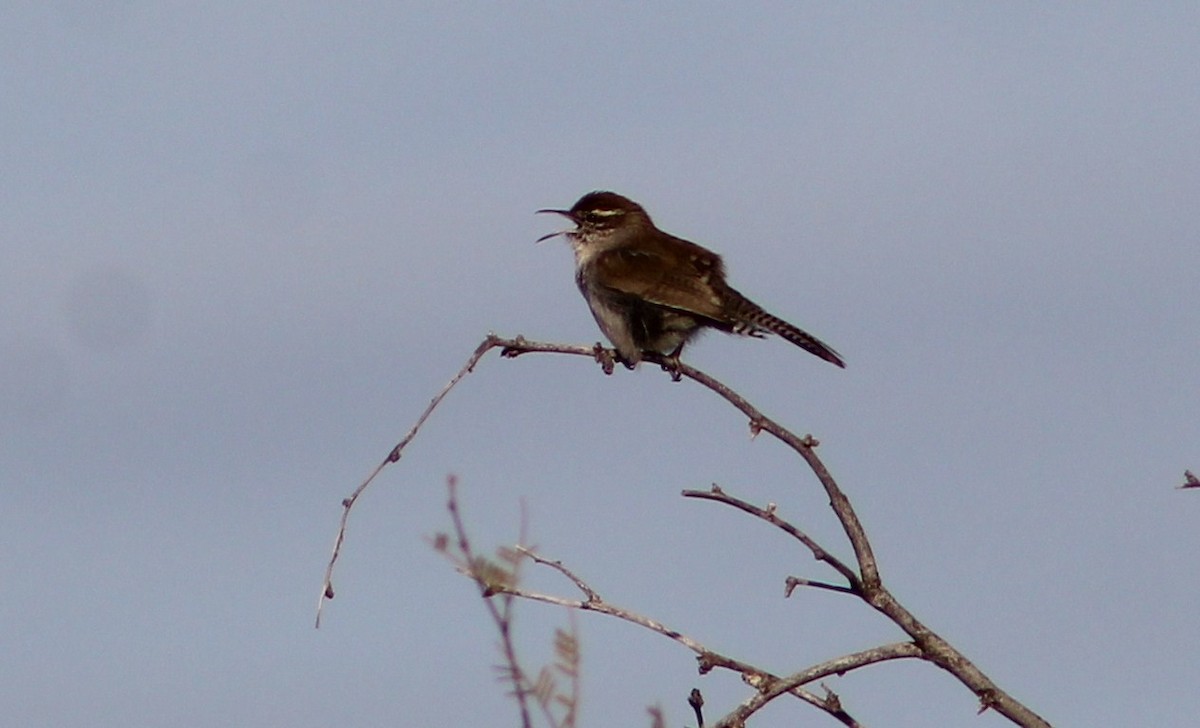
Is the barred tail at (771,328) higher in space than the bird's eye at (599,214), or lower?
lower

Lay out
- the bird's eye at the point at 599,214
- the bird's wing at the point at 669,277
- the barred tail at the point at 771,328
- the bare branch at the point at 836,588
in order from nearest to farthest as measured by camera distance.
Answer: the bare branch at the point at 836,588, the barred tail at the point at 771,328, the bird's wing at the point at 669,277, the bird's eye at the point at 599,214

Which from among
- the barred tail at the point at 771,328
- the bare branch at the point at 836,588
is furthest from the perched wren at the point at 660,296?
the bare branch at the point at 836,588

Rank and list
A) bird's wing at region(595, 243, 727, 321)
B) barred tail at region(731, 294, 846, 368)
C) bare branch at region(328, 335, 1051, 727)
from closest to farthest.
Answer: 1. bare branch at region(328, 335, 1051, 727)
2. barred tail at region(731, 294, 846, 368)
3. bird's wing at region(595, 243, 727, 321)

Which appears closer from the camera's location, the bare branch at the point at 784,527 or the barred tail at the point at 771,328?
the bare branch at the point at 784,527

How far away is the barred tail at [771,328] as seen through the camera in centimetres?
790

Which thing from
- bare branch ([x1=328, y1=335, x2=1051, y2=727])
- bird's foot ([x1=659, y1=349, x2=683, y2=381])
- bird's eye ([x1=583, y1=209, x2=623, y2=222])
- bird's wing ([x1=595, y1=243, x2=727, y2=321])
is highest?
bird's eye ([x1=583, y1=209, x2=623, y2=222])

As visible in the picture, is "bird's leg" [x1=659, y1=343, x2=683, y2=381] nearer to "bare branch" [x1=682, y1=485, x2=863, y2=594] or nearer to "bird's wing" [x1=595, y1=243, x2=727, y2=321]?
"bird's wing" [x1=595, y1=243, x2=727, y2=321]

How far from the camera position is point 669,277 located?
30.4 ft

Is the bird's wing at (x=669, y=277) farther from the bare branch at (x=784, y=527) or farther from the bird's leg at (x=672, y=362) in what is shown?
the bare branch at (x=784, y=527)

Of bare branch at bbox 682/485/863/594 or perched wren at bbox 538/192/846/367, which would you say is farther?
perched wren at bbox 538/192/846/367

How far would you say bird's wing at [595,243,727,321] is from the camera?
882 centimetres

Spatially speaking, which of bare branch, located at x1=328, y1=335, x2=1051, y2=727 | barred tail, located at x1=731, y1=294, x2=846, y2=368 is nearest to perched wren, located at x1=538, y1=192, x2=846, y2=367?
barred tail, located at x1=731, y1=294, x2=846, y2=368

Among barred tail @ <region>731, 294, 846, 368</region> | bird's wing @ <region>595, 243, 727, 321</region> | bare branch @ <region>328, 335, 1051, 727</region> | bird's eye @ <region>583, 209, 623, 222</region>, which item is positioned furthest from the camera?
bird's eye @ <region>583, 209, 623, 222</region>

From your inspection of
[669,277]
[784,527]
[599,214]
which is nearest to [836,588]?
[784,527]
